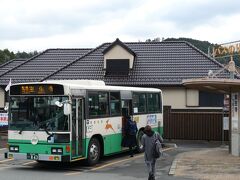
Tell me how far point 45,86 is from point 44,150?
2050mm

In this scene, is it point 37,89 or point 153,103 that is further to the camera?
point 153,103

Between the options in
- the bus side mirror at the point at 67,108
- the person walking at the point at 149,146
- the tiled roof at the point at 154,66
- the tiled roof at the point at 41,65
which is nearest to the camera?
the person walking at the point at 149,146

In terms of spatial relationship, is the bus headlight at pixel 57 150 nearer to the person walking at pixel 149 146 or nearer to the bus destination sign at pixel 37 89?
the bus destination sign at pixel 37 89

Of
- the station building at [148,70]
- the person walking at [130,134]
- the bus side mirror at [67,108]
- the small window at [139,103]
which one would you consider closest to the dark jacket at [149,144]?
the bus side mirror at [67,108]

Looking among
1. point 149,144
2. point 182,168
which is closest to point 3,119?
point 182,168

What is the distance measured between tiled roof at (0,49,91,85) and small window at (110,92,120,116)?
16.4m

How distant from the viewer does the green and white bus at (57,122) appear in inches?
592

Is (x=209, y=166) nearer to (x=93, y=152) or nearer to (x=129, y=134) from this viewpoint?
(x=93, y=152)

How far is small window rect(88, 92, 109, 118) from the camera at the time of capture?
16.7 metres

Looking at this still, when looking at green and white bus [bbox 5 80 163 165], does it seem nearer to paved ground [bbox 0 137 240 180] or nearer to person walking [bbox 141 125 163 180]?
paved ground [bbox 0 137 240 180]

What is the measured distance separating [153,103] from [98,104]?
5514 millimetres

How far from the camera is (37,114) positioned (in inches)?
607

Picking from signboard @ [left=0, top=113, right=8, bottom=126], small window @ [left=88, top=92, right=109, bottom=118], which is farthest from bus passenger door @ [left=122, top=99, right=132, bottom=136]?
signboard @ [left=0, top=113, right=8, bottom=126]

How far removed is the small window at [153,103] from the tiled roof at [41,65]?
13.8 m
